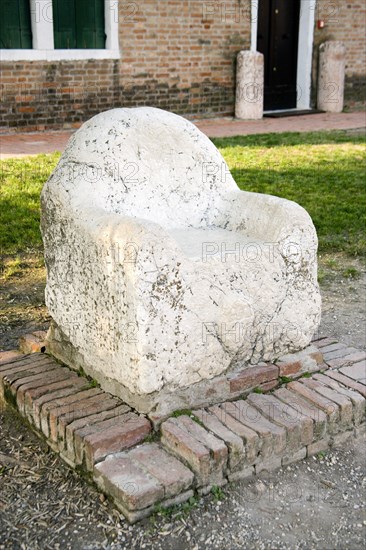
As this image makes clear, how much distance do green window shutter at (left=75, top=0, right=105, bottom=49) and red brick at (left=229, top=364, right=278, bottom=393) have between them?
881cm

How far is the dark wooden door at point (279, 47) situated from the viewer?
45.1ft

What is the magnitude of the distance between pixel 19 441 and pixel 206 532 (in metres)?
1.01

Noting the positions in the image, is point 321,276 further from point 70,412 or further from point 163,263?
point 70,412

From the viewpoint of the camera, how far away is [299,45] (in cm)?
1426

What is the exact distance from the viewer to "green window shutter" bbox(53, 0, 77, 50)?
1066 cm

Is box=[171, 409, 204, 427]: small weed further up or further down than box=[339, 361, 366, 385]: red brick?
further up

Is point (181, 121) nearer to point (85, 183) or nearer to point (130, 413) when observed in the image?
point (85, 183)

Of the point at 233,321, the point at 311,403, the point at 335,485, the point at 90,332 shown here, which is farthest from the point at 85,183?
the point at 335,485

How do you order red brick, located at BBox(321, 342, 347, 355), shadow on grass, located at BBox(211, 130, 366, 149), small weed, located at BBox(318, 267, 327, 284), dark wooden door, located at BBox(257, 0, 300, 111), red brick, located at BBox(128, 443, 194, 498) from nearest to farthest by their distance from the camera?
red brick, located at BBox(128, 443, 194, 498) → red brick, located at BBox(321, 342, 347, 355) → small weed, located at BBox(318, 267, 327, 284) → shadow on grass, located at BBox(211, 130, 366, 149) → dark wooden door, located at BBox(257, 0, 300, 111)

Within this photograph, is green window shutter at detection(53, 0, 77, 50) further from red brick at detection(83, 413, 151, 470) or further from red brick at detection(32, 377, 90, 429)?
red brick at detection(83, 413, 151, 470)

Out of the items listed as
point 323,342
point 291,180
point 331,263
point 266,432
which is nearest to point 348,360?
point 323,342

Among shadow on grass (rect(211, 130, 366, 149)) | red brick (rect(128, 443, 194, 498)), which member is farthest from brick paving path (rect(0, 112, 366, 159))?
red brick (rect(128, 443, 194, 498))

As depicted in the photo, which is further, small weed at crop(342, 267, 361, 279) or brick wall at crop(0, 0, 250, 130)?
brick wall at crop(0, 0, 250, 130)

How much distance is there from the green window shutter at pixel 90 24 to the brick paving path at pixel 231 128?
1.45 meters
